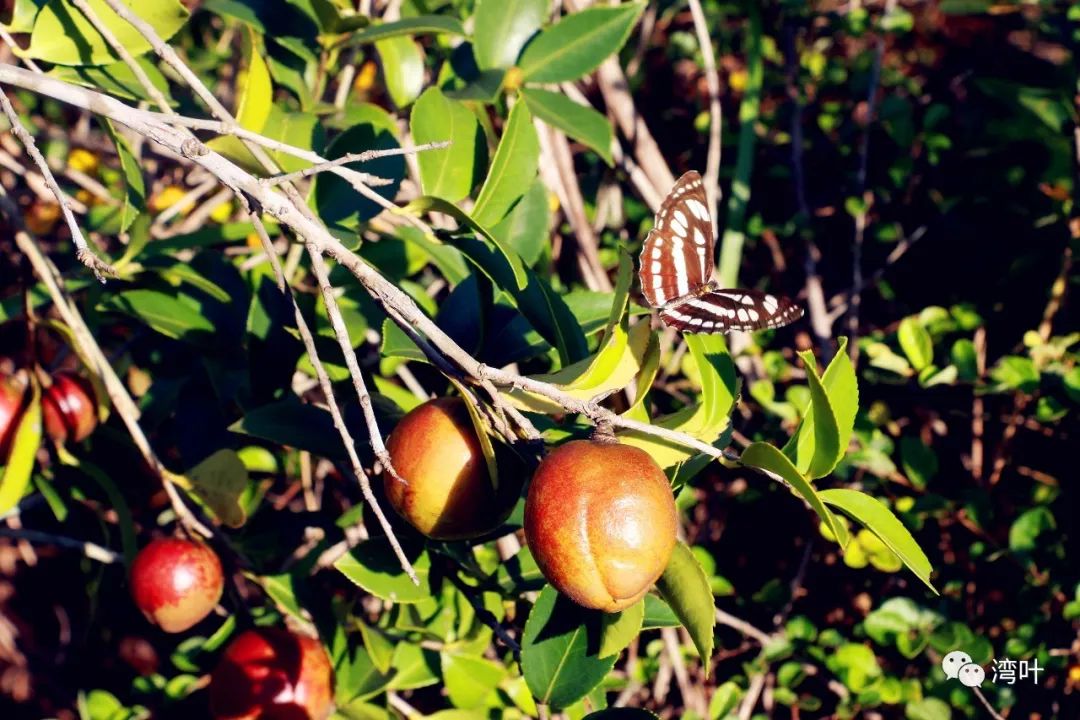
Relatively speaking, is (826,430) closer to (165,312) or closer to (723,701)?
(723,701)

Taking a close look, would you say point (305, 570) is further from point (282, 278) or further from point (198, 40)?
point (198, 40)

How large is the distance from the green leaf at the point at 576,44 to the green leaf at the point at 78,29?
534mm

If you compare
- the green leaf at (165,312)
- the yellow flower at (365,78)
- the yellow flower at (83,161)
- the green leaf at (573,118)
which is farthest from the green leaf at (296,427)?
the yellow flower at (83,161)

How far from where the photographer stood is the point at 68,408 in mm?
1417

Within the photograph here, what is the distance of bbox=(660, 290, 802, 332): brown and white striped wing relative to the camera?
48.7 inches

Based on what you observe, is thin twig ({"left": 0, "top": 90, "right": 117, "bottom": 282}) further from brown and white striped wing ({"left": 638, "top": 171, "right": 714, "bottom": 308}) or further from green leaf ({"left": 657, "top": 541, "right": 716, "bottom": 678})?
brown and white striped wing ({"left": 638, "top": 171, "right": 714, "bottom": 308})

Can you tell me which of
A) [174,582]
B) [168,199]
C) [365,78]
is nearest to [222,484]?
[174,582]

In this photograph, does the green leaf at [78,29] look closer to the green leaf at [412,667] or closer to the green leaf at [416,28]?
the green leaf at [416,28]

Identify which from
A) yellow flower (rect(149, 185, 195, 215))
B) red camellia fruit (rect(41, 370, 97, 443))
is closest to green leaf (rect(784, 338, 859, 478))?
red camellia fruit (rect(41, 370, 97, 443))

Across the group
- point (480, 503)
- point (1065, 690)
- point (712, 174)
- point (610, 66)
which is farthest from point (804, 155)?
point (480, 503)

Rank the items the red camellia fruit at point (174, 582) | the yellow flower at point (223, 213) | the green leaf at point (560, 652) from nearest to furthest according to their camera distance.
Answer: the green leaf at point (560, 652), the red camellia fruit at point (174, 582), the yellow flower at point (223, 213)

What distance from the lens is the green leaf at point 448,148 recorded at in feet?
3.85

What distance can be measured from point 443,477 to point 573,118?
2.42 feet

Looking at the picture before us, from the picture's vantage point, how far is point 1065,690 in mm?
1533
